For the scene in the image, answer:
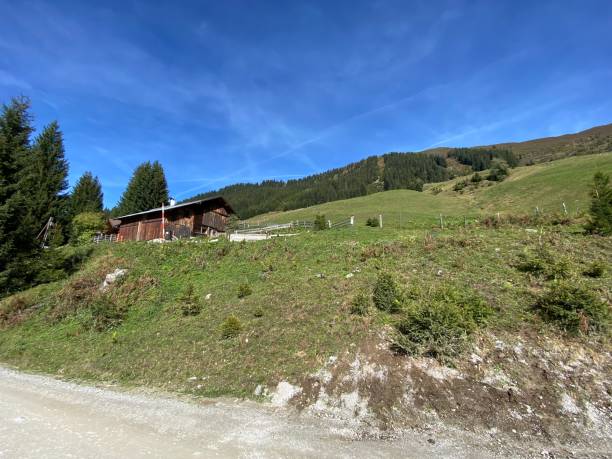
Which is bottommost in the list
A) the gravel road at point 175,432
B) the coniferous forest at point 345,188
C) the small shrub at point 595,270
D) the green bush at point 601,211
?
the gravel road at point 175,432

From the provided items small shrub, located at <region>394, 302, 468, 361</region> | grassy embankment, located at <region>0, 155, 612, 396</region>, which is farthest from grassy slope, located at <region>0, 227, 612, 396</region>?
small shrub, located at <region>394, 302, 468, 361</region>

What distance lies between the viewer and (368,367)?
915 cm

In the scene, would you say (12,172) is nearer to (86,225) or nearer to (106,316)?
(106,316)

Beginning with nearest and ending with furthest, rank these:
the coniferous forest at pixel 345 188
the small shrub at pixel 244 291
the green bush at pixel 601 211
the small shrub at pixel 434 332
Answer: the small shrub at pixel 434 332, the small shrub at pixel 244 291, the green bush at pixel 601 211, the coniferous forest at pixel 345 188

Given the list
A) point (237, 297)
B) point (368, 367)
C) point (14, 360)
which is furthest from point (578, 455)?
point (14, 360)

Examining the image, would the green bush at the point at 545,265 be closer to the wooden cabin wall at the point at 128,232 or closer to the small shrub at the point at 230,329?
the small shrub at the point at 230,329

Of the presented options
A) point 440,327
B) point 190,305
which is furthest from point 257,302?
point 440,327

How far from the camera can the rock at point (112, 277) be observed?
21630 mm

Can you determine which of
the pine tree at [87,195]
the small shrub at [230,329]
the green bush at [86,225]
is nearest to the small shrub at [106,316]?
the small shrub at [230,329]

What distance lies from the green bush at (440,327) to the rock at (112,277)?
776 inches

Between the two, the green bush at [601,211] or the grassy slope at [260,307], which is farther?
the green bush at [601,211]

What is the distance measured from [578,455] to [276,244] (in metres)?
21.3

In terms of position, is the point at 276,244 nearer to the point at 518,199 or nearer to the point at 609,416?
the point at 609,416

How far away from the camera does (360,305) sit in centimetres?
1200
